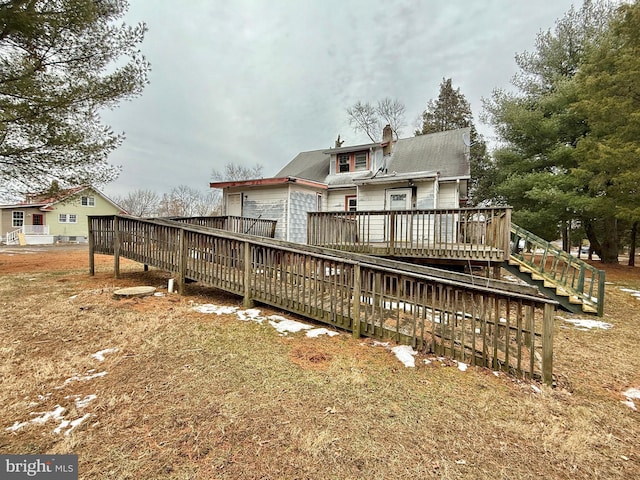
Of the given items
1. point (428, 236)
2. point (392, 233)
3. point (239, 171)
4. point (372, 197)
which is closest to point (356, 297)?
point (428, 236)

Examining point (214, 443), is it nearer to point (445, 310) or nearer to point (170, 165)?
point (445, 310)

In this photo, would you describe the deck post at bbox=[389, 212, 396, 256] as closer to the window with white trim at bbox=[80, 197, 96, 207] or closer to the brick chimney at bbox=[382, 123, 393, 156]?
the brick chimney at bbox=[382, 123, 393, 156]

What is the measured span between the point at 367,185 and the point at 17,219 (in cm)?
3311

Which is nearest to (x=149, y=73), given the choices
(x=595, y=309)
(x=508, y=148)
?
(x=595, y=309)

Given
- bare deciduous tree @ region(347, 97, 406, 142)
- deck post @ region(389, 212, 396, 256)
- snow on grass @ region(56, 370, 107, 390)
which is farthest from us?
bare deciduous tree @ region(347, 97, 406, 142)

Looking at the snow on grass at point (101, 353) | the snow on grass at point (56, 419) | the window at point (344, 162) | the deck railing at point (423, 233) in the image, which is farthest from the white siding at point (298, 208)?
the snow on grass at point (56, 419)

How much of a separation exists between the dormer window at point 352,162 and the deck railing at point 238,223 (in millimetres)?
4770

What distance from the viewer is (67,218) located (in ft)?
88.0

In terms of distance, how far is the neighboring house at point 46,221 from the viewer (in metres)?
24.0

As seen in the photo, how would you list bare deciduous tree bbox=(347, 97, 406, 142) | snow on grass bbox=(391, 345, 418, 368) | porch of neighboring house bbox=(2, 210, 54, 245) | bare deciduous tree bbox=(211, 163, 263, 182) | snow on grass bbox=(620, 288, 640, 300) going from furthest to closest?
bare deciduous tree bbox=(211, 163, 263, 182), bare deciduous tree bbox=(347, 97, 406, 142), porch of neighboring house bbox=(2, 210, 54, 245), snow on grass bbox=(620, 288, 640, 300), snow on grass bbox=(391, 345, 418, 368)

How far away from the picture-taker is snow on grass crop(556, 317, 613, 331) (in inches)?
198

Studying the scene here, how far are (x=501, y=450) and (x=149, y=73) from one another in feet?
38.1

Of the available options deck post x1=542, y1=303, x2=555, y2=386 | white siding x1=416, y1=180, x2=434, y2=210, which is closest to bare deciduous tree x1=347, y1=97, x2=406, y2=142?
white siding x1=416, y1=180, x2=434, y2=210

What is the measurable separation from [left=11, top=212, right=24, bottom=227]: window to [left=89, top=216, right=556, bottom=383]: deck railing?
28720mm
